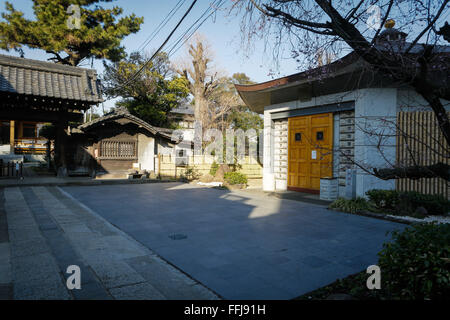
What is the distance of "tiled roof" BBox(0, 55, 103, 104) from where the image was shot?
1111cm

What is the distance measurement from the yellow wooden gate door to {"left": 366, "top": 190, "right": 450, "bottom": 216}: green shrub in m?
2.39

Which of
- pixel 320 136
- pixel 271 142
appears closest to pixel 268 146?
pixel 271 142

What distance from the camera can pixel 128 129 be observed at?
51.7 ft

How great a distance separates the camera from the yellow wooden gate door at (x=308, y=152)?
31.8 feet

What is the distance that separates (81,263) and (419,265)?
3633mm

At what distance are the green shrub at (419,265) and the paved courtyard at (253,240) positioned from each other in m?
0.74

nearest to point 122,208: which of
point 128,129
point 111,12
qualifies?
point 128,129

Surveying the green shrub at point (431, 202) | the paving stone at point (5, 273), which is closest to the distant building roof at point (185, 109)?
the green shrub at point (431, 202)

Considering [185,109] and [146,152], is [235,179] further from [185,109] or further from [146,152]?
[185,109]

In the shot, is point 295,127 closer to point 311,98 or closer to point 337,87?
point 311,98

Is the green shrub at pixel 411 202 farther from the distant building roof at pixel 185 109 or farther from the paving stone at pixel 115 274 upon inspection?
the distant building roof at pixel 185 109
